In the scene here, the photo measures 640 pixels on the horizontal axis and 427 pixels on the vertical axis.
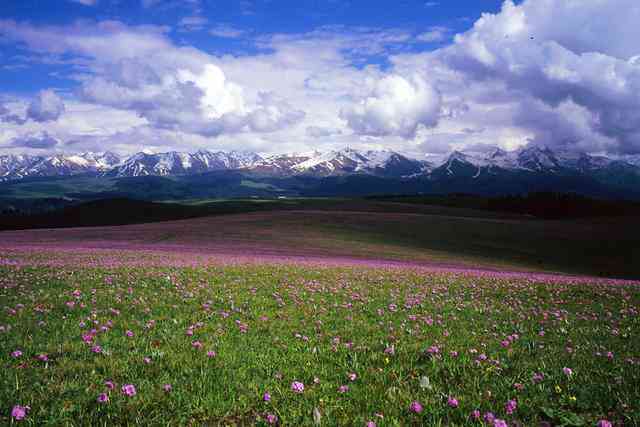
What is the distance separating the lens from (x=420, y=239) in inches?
2452

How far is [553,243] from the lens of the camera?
2372 inches

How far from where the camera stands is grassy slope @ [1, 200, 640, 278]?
47.9m

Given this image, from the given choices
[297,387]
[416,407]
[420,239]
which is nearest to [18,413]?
[297,387]

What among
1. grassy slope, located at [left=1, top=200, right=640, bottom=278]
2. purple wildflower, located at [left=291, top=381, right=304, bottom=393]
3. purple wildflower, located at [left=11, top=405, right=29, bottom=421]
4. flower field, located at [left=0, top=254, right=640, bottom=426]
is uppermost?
purple wildflower, located at [left=11, top=405, right=29, bottom=421]

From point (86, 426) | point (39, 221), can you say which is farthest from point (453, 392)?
point (39, 221)

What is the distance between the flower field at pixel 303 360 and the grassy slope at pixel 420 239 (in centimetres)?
3216

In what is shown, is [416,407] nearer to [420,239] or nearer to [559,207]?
[420,239]

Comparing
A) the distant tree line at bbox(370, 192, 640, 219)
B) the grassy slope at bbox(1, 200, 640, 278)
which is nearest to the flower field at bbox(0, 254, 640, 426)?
the grassy slope at bbox(1, 200, 640, 278)

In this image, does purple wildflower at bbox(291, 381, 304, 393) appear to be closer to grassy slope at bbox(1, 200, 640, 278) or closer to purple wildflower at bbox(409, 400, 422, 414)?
purple wildflower at bbox(409, 400, 422, 414)

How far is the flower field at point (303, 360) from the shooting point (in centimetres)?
539

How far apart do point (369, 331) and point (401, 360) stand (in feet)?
8.10

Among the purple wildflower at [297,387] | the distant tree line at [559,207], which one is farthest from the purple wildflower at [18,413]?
the distant tree line at [559,207]

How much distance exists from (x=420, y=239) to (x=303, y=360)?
57.5 meters

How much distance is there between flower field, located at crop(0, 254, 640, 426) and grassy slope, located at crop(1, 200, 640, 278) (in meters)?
32.2
